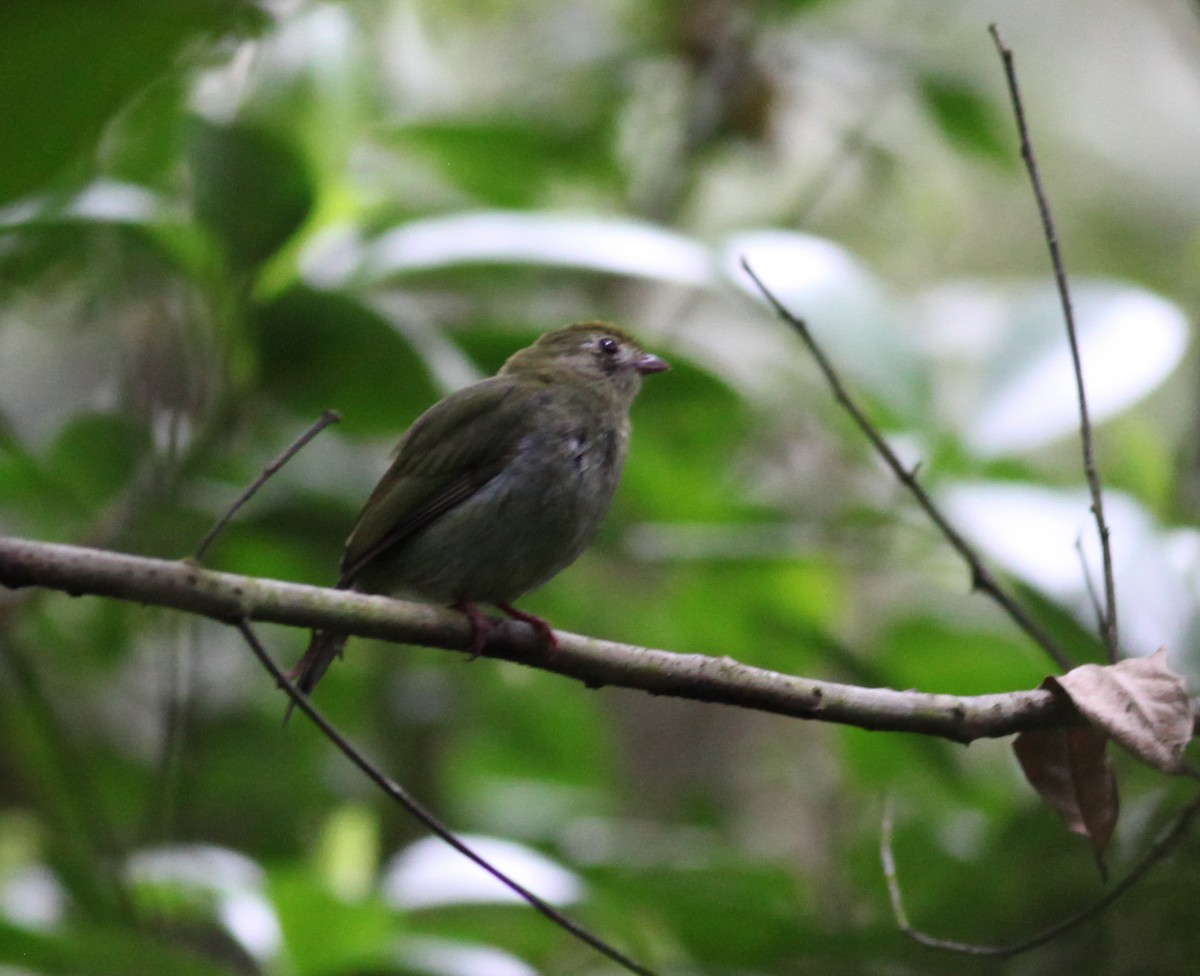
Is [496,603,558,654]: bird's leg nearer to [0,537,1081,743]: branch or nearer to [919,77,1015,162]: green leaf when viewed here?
[0,537,1081,743]: branch

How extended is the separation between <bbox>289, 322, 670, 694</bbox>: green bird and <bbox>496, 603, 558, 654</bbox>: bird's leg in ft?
0.04

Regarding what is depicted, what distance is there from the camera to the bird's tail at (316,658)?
9.35ft

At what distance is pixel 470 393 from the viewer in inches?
126

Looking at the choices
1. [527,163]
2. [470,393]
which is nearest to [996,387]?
[470,393]

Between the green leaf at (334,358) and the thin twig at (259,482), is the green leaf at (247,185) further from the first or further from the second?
the thin twig at (259,482)

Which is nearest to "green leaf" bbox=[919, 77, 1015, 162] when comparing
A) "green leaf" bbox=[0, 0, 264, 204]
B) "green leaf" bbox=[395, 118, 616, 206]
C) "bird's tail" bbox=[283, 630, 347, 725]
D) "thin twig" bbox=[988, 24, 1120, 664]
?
"green leaf" bbox=[395, 118, 616, 206]

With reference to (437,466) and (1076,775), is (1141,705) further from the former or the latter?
(437,466)

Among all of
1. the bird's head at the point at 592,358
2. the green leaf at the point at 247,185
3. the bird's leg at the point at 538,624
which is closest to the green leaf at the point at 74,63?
the bird's leg at the point at 538,624

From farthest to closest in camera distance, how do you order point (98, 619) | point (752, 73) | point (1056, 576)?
point (752, 73) < point (98, 619) < point (1056, 576)

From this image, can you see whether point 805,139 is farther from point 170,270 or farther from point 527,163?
point 170,270

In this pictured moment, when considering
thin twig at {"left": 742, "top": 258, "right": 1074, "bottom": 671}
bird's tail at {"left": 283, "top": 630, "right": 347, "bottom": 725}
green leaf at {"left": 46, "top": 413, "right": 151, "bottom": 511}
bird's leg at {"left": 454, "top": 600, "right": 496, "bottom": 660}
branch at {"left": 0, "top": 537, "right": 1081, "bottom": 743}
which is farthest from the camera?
green leaf at {"left": 46, "top": 413, "right": 151, "bottom": 511}

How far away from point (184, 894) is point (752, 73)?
3794 mm

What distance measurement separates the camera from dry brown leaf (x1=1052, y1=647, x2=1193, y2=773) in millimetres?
1875

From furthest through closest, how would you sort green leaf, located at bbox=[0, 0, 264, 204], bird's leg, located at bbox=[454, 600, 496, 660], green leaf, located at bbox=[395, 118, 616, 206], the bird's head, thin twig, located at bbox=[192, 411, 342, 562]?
green leaf, located at bbox=[395, 118, 616, 206]
the bird's head
bird's leg, located at bbox=[454, 600, 496, 660]
thin twig, located at bbox=[192, 411, 342, 562]
green leaf, located at bbox=[0, 0, 264, 204]
